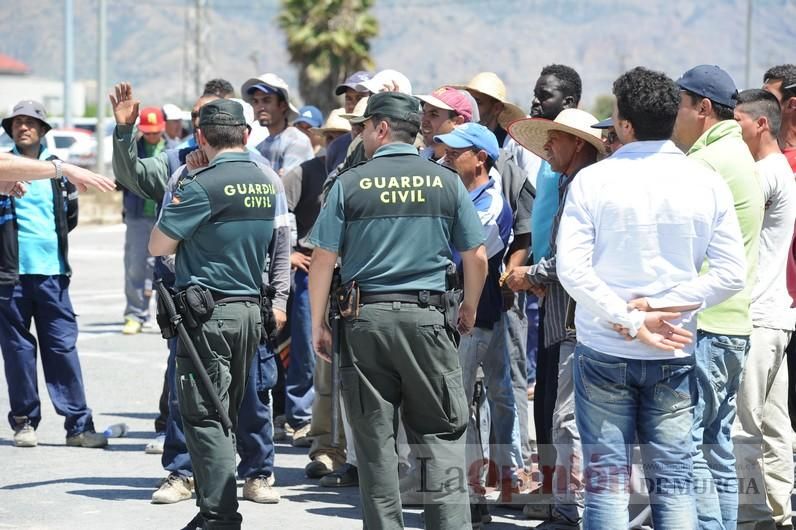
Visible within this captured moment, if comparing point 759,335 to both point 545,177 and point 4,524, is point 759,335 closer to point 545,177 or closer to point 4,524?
point 545,177

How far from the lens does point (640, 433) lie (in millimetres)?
5340

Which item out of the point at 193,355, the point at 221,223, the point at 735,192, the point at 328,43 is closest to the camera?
the point at 735,192

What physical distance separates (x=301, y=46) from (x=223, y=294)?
36.4 meters

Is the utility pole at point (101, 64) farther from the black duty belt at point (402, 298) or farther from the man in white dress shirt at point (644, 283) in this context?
the man in white dress shirt at point (644, 283)

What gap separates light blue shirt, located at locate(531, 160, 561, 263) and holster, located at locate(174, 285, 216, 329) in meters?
1.77

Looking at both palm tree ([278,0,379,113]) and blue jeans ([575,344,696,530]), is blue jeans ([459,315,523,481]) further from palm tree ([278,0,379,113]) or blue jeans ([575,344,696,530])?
palm tree ([278,0,379,113])

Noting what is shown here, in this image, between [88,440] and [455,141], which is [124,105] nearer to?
[455,141]

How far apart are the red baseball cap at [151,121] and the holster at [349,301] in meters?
7.96

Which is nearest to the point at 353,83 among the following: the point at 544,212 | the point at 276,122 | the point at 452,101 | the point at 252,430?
the point at 276,122

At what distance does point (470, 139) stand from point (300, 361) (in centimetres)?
292

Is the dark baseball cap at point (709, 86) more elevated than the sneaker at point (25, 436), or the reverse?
the dark baseball cap at point (709, 86)

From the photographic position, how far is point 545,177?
23.0 ft

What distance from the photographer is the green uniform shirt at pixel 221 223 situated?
645 cm

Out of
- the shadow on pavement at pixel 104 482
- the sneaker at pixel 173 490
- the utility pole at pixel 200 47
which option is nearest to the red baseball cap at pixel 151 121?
the shadow on pavement at pixel 104 482
